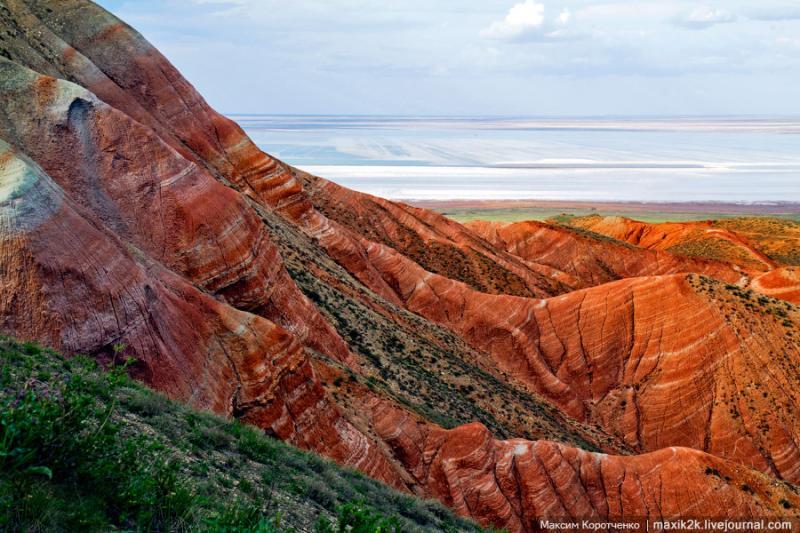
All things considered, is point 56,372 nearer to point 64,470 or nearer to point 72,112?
point 64,470

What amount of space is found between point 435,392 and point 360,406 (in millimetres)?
8513

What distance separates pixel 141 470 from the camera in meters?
8.70

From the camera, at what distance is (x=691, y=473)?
2894 cm

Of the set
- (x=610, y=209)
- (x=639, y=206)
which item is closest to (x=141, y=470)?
(x=610, y=209)

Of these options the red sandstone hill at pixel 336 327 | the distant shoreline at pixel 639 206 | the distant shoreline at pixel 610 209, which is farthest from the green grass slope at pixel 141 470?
the distant shoreline at pixel 639 206

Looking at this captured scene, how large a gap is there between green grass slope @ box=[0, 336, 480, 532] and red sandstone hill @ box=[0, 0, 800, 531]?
4.24 meters

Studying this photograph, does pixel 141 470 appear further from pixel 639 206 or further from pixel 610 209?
pixel 639 206

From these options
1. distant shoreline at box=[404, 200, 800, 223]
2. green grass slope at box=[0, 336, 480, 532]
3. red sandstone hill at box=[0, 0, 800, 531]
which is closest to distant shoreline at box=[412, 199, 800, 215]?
distant shoreline at box=[404, 200, 800, 223]

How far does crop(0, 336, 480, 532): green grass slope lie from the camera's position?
7.22 m

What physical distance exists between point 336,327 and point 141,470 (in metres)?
23.8

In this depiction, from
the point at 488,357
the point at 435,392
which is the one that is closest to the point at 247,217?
the point at 435,392

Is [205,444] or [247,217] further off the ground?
[247,217]

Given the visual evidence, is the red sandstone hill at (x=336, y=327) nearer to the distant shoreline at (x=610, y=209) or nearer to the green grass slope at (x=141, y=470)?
the green grass slope at (x=141, y=470)

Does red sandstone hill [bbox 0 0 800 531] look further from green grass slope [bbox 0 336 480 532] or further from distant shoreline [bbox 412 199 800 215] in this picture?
distant shoreline [bbox 412 199 800 215]
